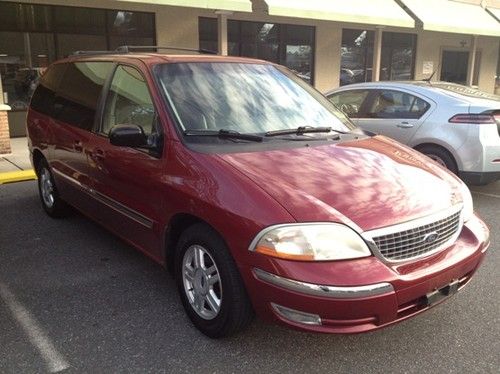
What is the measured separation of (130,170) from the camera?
366cm

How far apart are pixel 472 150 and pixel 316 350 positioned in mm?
4080

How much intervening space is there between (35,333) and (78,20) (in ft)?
30.6

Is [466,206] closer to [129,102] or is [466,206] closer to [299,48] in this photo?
[129,102]

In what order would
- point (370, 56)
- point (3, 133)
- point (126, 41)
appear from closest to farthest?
point (3, 133), point (126, 41), point (370, 56)

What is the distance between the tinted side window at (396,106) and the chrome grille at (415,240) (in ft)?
12.9

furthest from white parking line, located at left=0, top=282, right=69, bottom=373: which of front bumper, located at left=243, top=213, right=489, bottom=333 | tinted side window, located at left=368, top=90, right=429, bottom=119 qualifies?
tinted side window, located at left=368, top=90, right=429, bottom=119

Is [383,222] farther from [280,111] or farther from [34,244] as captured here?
[34,244]

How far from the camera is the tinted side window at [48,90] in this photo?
526 cm

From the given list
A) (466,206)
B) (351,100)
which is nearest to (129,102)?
(466,206)

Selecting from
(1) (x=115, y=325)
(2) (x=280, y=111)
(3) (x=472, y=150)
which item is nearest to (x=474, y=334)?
(2) (x=280, y=111)

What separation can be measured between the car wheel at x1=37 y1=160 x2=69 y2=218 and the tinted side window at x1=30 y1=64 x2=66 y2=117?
23.3 inches

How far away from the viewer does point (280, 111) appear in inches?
150

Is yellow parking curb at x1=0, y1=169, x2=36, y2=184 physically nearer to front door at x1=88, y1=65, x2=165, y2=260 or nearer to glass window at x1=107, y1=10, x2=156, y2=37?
front door at x1=88, y1=65, x2=165, y2=260

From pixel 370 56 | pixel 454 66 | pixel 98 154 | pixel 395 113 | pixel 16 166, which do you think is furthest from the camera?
pixel 454 66
